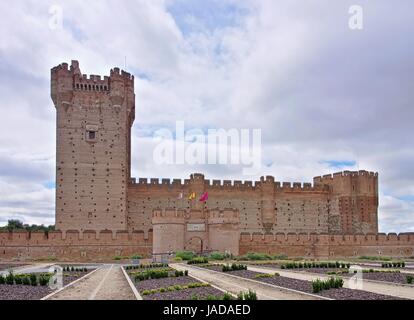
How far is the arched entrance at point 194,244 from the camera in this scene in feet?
102

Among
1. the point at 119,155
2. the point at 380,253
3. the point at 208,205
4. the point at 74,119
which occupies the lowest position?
the point at 380,253

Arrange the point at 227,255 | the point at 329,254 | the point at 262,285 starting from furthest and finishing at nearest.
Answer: the point at 329,254 < the point at 227,255 < the point at 262,285

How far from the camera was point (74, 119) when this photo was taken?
3597 cm

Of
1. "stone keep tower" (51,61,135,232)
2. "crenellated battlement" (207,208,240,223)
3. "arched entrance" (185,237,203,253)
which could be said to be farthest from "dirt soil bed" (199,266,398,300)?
"stone keep tower" (51,61,135,232)

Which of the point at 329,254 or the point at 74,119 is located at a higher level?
the point at 74,119

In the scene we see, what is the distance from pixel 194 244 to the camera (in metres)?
31.6

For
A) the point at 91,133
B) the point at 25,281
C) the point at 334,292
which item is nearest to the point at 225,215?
the point at 91,133

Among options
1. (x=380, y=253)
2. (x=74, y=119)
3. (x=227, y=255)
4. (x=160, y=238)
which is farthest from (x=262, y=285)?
(x=74, y=119)

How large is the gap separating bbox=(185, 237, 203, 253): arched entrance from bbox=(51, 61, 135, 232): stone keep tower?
253 inches

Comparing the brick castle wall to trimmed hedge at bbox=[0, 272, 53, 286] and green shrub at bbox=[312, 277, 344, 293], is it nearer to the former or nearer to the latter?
trimmed hedge at bbox=[0, 272, 53, 286]

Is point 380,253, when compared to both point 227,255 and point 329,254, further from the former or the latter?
point 227,255

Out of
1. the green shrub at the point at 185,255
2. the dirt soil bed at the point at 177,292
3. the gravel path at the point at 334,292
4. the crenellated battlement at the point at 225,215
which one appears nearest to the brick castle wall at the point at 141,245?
the crenellated battlement at the point at 225,215

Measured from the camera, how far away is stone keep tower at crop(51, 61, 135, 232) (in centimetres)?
3503
